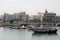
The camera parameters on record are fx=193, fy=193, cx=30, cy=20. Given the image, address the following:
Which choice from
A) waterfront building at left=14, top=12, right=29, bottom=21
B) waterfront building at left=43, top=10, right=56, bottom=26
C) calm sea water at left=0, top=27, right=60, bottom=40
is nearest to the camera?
waterfront building at left=43, top=10, right=56, bottom=26

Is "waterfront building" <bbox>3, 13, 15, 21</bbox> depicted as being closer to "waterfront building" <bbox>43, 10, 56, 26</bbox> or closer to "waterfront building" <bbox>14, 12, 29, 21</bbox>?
"waterfront building" <bbox>14, 12, 29, 21</bbox>

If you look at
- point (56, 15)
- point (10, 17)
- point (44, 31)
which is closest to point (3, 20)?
point (10, 17)

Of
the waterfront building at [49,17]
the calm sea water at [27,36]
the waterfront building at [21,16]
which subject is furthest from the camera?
the calm sea water at [27,36]

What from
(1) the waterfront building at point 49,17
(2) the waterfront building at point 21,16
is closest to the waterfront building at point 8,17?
(2) the waterfront building at point 21,16

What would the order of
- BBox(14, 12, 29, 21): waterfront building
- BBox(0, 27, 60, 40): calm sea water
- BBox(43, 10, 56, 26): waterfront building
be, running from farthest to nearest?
BBox(0, 27, 60, 40): calm sea water, BBox(14, 12, 29, 21): waterfront building, BBox(43, 10, 56, 26): waterfront building

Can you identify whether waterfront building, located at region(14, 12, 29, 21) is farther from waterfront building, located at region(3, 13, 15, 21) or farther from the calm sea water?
the calm sea water

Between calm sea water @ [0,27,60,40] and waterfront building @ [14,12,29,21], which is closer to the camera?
waterfront building @ [14,12,29,21]

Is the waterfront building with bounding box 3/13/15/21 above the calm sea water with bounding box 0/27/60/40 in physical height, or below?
above

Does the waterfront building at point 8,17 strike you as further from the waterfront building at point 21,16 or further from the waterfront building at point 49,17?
the waterfront building at point 49,17

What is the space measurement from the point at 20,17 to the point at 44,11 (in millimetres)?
577

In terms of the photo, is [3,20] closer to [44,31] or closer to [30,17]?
[30,17]

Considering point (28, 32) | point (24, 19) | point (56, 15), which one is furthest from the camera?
point (28, 32)

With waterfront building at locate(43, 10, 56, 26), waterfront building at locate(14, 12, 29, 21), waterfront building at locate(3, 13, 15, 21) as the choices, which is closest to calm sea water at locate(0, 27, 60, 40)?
waterfront building at locate(3, 13, 15, 21)

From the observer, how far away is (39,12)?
438cm
